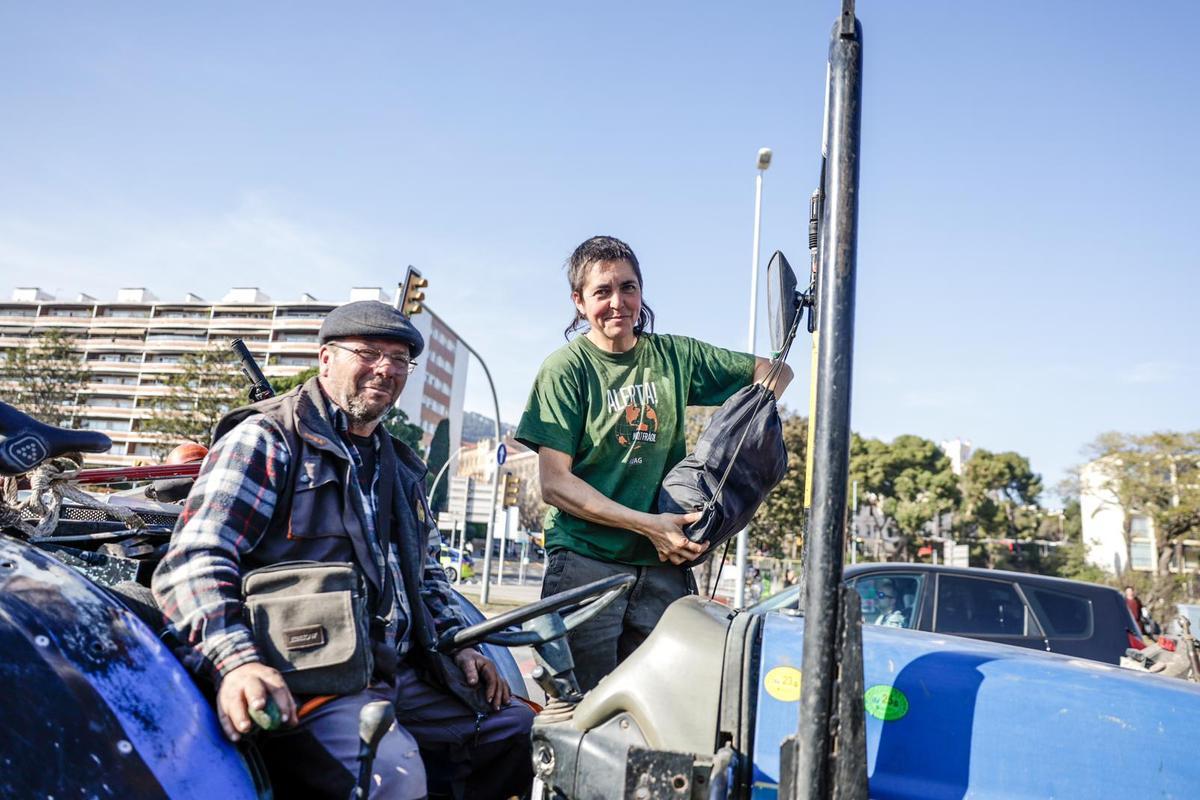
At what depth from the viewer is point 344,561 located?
6.28ft

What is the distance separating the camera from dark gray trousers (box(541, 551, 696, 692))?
2.33m

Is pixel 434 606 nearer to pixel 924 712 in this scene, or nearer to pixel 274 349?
pixel 924 712

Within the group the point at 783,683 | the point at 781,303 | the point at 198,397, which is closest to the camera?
the point at 783,683

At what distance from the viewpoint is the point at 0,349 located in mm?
72250

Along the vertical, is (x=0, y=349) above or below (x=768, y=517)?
above

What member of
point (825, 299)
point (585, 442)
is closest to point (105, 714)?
point (825, 299)

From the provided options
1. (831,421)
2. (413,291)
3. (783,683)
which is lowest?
(783,683)

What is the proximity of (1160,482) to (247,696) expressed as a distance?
4568 cm

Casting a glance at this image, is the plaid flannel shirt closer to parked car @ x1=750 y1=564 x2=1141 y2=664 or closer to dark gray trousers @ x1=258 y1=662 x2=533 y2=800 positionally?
dark gray trousers @ x1=258 y1=662 x2=533 y2=800

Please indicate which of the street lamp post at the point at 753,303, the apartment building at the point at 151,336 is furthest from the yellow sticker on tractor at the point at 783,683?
the apartment building at the point at 151,336

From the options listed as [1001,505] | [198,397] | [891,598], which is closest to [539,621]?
[891,598]

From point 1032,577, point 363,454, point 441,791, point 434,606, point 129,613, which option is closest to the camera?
point 129,613

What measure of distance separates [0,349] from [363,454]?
85863 millimetres

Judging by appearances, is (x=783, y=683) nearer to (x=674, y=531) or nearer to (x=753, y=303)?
(x=674, y=531)
